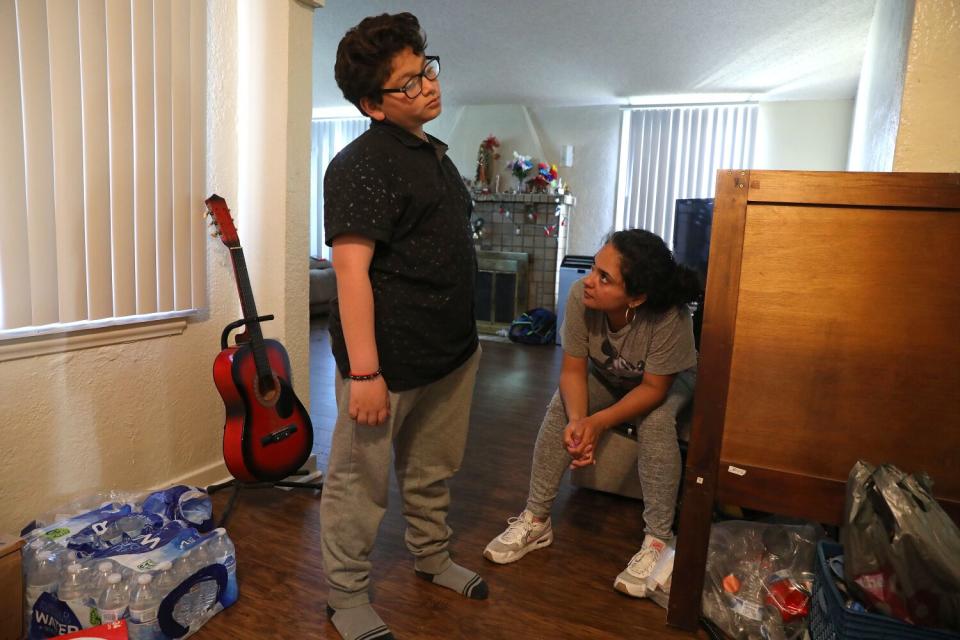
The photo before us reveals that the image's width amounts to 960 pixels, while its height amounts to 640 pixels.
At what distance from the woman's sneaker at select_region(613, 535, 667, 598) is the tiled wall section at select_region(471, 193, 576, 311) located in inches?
165

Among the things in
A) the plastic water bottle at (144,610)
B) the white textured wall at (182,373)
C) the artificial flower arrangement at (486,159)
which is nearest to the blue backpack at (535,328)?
the artificial flower arrangement at (486,159)

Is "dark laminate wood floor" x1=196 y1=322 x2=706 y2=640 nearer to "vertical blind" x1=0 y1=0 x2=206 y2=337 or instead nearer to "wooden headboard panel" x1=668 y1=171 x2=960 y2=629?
"wooden headboard panel" x1=668 y1=171 x2=960 y2=629

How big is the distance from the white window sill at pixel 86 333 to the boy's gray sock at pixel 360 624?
966 mm

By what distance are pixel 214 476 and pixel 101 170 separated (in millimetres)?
1003

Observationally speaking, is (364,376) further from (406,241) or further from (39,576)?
(39,576)

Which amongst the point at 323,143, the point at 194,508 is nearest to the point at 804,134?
the point at 323,143

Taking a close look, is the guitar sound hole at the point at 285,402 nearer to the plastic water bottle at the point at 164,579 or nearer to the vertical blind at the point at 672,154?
the plastic water bottle at the point at 164,579

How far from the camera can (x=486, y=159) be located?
19.4ft

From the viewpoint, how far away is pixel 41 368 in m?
1.46

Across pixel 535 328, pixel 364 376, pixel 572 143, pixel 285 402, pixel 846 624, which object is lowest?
pixel 535 328

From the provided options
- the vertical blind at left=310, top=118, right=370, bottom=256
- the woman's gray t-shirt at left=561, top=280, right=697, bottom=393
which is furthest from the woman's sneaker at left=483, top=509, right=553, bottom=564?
the vertical blind at left=310, top=118, right=370, bottom=256

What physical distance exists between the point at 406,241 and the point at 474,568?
91cm

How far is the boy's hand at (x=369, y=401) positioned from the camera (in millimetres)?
1138

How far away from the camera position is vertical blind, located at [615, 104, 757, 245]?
17.6 feet
